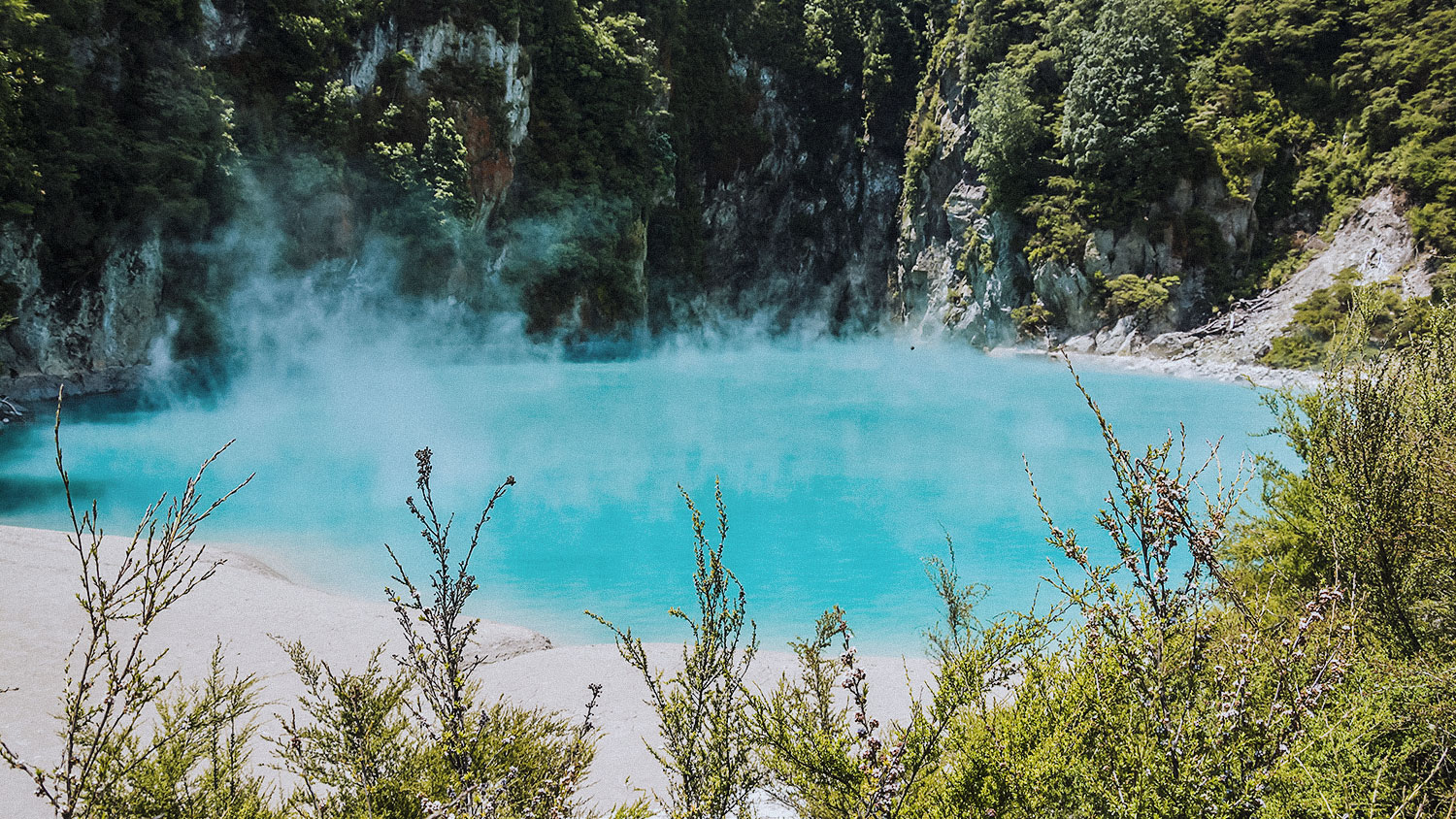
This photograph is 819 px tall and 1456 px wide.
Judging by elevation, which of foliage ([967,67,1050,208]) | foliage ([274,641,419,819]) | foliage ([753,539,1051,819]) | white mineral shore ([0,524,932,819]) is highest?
foliage ([967,67,1050,208])

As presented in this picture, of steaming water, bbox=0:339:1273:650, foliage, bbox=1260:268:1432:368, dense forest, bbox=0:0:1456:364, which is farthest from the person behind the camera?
foliage, bbox=1260:268:1432:368

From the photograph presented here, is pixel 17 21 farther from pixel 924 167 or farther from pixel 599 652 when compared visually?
pixel 924 167

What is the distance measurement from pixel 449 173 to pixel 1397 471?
2333 cm

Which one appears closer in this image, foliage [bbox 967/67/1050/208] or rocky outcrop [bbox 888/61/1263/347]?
rocky outcrop [bbox 888/61/1263/347]

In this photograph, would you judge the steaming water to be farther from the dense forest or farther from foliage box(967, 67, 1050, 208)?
foliage box(967, 67, 1050, 208)

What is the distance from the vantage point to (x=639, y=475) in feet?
36.4

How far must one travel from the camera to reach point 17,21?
1266 cm

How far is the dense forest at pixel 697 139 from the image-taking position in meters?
15.2

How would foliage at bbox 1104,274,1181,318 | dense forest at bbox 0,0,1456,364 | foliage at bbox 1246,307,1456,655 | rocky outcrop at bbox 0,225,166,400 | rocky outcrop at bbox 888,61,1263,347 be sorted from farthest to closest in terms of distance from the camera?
rocky outcrop at bbox 888,61,1263,347, foliage at bbox 1104,274,1181,318, dense forest at bbox 0,0,1456,364, rocky outcrop at bbox 0,225,166,400, foliage at bbox 1246,307,1456,655

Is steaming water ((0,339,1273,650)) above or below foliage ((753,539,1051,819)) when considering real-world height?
below

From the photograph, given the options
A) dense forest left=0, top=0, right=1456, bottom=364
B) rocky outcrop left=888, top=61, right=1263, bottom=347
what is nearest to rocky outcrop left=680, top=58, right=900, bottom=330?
dense forest left=0, top=0, right=1456, bottom=364

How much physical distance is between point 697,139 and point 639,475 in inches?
1069

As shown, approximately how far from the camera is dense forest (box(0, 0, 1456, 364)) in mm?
15211

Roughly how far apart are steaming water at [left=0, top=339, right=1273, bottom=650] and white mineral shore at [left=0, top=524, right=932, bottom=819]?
1003 mm
